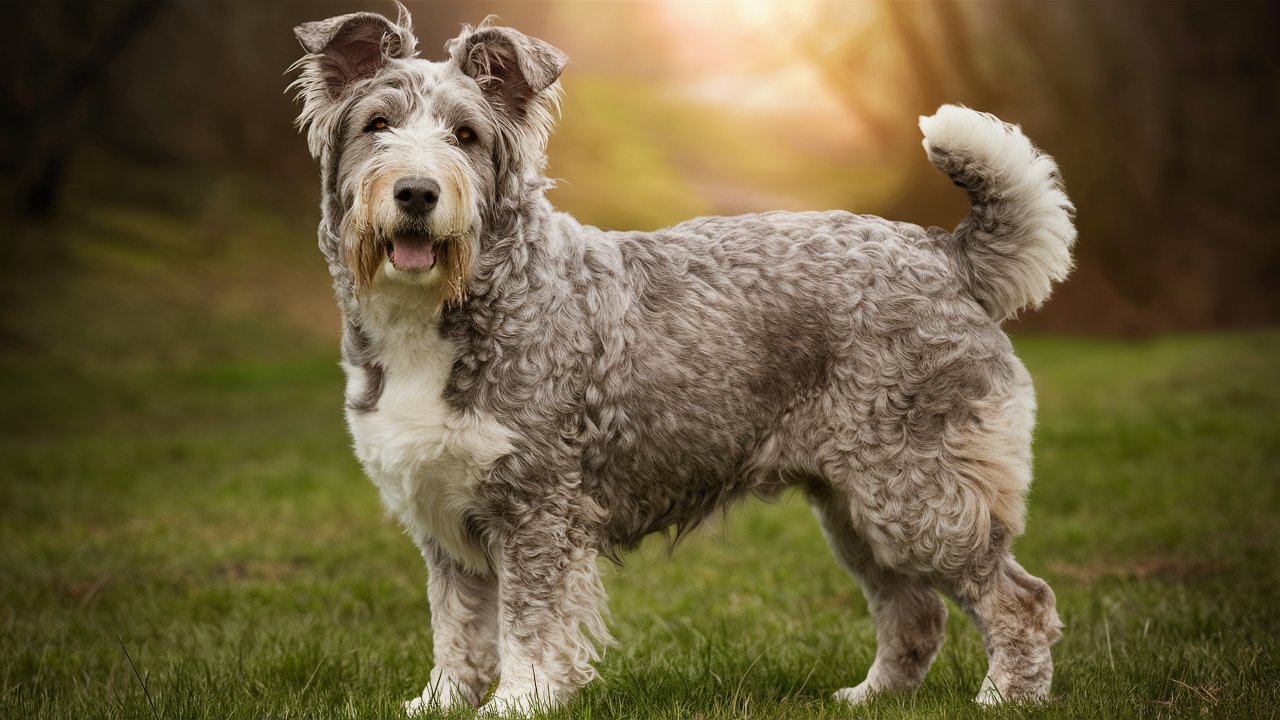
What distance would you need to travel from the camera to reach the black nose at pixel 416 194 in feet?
12.7

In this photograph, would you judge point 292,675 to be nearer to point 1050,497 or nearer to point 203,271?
point 1050,497

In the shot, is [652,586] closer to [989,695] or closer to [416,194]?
[989,695]

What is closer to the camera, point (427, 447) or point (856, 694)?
point (427, 447)

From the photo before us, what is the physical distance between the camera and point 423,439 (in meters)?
4.08

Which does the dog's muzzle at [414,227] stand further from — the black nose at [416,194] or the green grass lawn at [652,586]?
the green grass lawn at [652,586]

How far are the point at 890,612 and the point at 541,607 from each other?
1614mm

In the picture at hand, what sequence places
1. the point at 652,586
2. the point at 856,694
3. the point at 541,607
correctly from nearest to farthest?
the point at 541,607 < the point at 856,694 < the point at 652,586

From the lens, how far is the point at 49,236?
18797 mm

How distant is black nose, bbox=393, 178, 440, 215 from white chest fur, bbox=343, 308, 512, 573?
1.59 ft

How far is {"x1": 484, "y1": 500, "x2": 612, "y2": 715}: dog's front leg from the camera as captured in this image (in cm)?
418

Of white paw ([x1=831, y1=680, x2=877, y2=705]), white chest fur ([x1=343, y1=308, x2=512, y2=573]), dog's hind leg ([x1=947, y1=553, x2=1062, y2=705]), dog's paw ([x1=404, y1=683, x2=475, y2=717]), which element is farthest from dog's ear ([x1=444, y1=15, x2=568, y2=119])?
white paw ([x1=831, y1=680, x2=877, y2=705])

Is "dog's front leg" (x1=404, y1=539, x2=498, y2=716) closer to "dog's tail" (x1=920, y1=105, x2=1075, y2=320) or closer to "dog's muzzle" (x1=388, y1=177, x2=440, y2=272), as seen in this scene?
"dog's muzzle" (x1=388, y1=177, x2=440, y2=272)

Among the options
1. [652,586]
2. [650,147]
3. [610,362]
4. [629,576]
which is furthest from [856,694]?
[650,147]

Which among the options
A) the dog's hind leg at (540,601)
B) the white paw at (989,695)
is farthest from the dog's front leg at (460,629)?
the white paw at (989,695)
